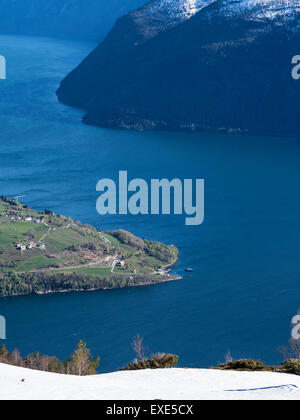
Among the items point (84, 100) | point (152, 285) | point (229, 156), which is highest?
point (84, 100)

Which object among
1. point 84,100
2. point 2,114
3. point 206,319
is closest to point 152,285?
point 206,319

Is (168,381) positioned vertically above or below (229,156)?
below

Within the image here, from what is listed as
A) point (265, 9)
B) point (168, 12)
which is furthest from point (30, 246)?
point (168, 12)

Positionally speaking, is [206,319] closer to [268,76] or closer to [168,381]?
[168,381]

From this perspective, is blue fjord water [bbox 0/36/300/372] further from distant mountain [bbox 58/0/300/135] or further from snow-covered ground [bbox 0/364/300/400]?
snow-covered ground [bbox 0/364/300/400]

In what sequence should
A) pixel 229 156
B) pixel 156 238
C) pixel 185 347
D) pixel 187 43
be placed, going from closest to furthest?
pixel 185 347 → pixel 156 238 → pixel 229 156 → pixel 187 43

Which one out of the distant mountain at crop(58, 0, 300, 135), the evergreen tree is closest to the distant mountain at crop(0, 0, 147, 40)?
the distant mountain at crop(58, 0, 300, 135)
